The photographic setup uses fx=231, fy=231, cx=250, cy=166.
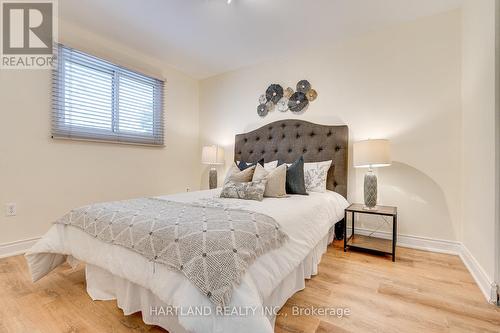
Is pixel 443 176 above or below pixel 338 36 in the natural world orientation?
below

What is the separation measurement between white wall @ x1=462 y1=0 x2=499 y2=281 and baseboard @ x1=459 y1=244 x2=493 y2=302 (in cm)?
3

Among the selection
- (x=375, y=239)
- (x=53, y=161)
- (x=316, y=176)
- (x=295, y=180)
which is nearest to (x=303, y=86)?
(x=316, y=176)

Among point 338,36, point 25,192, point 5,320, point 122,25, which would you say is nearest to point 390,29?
point 338,36

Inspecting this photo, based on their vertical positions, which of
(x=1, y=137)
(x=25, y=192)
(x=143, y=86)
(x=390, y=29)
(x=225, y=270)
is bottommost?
(x=225, y=270)

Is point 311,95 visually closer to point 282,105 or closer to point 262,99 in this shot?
point 282,105

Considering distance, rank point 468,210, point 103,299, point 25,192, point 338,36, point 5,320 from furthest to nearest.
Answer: point 338,36
point 25,192
point 468,210
point 103,299
point 5,320

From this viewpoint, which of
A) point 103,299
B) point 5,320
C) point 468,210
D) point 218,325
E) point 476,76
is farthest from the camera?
point 468,210

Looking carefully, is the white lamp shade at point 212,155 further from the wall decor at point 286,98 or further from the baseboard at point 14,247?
the baseboard at point 14,247

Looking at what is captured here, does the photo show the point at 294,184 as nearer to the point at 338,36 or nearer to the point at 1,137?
the point at 338,36

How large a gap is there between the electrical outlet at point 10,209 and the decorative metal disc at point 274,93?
3.05 m

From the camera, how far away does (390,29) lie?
2533 millimetres

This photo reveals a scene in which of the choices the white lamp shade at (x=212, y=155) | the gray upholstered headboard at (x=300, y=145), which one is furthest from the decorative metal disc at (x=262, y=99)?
the white lamp shade at (x=212, y=155)

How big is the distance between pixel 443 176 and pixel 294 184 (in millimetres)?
1474

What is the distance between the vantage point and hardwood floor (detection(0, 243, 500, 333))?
1258 millimetres
